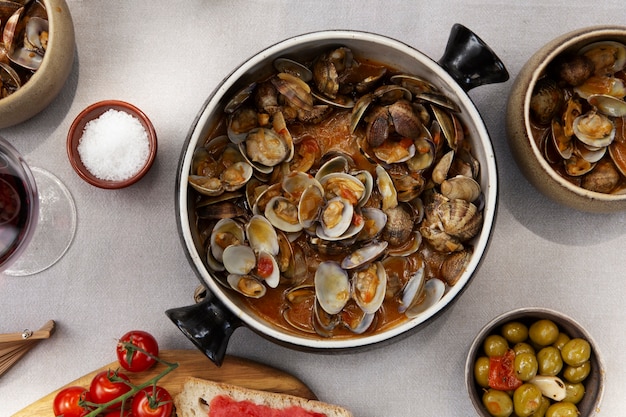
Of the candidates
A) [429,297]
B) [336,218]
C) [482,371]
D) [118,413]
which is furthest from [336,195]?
[118,413]

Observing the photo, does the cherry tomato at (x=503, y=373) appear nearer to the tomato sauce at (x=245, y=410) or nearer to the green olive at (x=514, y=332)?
the green olive at (x=514, y=332)

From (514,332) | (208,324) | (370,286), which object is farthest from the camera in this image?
(514,332)

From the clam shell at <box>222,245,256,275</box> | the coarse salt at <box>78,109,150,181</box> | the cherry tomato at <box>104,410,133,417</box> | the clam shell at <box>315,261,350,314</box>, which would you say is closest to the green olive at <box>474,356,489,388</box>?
the clam shell at <box>315,261,350,314</box>

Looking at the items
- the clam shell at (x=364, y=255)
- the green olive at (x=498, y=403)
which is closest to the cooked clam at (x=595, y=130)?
the clam shell at (x=364, y=255)

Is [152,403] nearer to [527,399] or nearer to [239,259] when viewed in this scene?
[239,259]

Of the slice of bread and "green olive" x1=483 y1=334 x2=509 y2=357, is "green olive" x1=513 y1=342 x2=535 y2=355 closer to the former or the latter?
"green olive" x1=483 y1=334 x2=509 y2=357

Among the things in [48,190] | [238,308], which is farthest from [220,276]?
[48,190]
